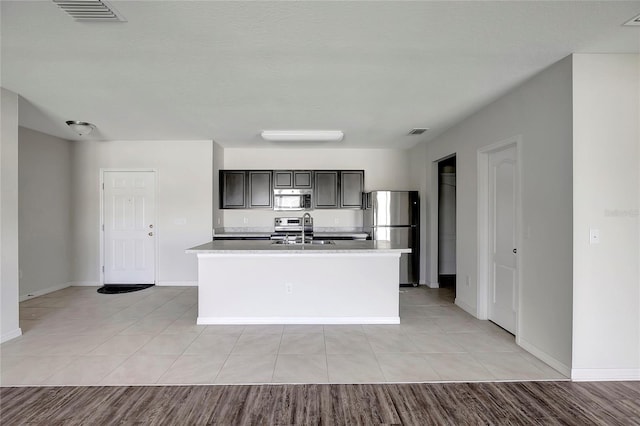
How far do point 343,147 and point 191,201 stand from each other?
9.85 ft

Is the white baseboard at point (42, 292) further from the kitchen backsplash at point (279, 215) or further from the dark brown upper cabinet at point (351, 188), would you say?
the dark brown upper cabinet at point (351, 188)

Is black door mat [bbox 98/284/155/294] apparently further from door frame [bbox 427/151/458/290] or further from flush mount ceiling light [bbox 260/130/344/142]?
door frame [bbox 427/151/458/290]

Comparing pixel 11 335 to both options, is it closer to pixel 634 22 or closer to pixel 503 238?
pixel 503 238

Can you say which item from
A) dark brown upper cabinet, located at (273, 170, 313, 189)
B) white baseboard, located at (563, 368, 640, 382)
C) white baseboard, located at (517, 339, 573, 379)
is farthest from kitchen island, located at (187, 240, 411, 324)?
dark brown upper cabinet, located at (273, 170, 313, 189)

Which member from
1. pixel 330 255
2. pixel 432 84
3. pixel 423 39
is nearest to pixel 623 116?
pixel 432 84

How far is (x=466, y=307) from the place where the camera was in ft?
14.0

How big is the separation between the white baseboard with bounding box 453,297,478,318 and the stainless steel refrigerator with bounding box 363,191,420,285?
1077mm

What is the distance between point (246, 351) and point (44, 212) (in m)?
4.44

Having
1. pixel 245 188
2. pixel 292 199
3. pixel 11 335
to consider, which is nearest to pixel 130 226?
pixel 245 188

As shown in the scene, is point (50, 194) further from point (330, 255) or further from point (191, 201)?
point (330, 255)

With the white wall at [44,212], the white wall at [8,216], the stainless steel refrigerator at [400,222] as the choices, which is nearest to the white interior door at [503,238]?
the stainless steel refrigerator at [400,222]

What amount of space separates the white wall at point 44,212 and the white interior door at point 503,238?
653cm

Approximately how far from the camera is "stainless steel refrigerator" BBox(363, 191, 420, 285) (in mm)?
5566

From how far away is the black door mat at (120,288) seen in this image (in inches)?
205
